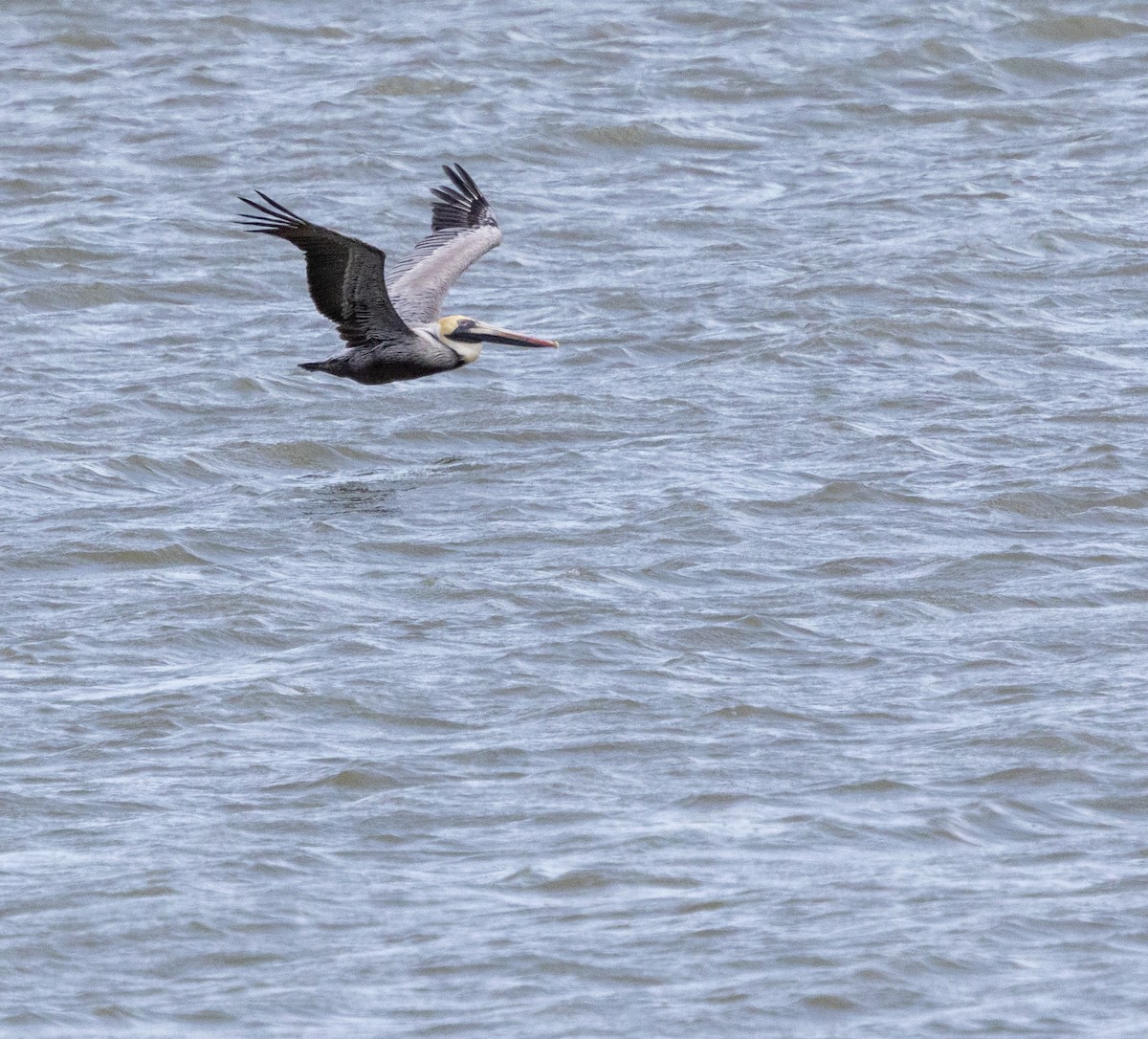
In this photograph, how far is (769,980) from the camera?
19.7ft

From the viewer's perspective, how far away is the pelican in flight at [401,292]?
1016cm

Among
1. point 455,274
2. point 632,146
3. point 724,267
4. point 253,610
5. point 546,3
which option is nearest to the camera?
point 253,610

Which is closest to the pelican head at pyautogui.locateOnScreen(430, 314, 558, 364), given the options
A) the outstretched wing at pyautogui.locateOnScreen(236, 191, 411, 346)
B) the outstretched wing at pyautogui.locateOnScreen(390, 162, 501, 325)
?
the outstretched wing at pyautogui.locateOnScreen(390, 162, 501, 325)

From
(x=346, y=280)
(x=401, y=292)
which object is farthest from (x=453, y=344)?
(x=346, y=280)

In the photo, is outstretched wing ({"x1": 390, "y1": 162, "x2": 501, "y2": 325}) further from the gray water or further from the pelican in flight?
the gray water

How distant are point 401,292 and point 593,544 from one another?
8.21ft

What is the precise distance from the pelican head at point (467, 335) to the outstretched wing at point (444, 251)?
0.16m

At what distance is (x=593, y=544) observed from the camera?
968cm

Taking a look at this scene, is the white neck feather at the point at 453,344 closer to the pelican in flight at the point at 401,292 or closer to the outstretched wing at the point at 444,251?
the pelican in flight at the point at 401,292

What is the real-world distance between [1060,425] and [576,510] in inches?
94.5

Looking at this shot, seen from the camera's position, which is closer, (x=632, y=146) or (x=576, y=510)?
(x=576, y=510)

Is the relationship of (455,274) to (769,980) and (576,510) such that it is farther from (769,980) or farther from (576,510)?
(769,980)

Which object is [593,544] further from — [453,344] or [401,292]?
[401,292]

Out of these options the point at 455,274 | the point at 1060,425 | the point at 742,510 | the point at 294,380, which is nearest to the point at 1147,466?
the point at 1060,425
